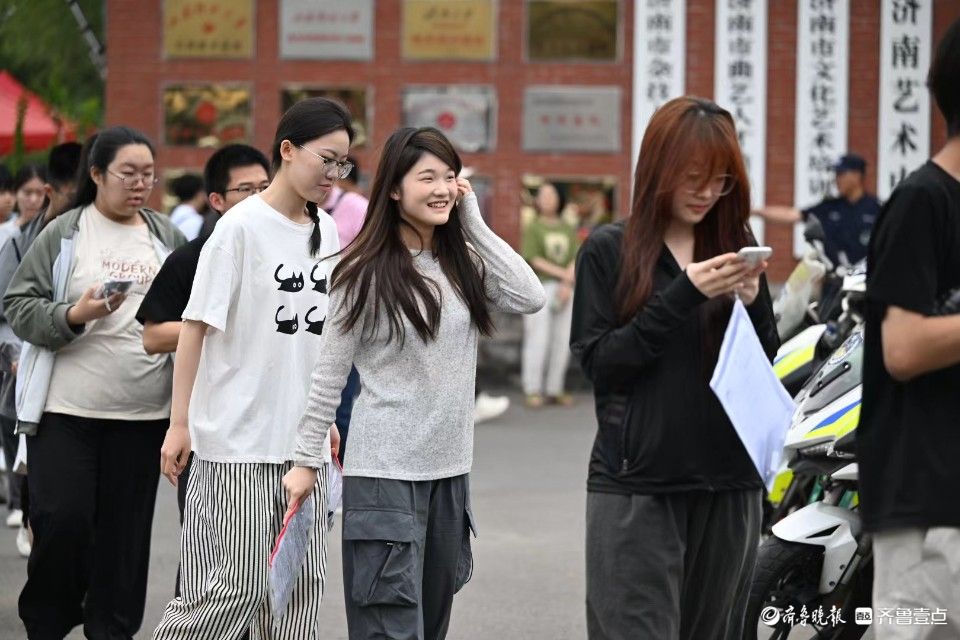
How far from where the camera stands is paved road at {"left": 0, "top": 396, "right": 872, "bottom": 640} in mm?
6758

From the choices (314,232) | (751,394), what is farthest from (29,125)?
(751,394)

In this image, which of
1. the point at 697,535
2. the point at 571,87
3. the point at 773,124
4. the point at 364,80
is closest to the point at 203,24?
the point at 364,80

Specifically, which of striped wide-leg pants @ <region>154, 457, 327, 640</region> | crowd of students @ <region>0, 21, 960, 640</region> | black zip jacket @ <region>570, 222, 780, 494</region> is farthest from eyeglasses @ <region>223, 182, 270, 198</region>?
black zip jacket @ <region>570, 222, 780, 494</region>

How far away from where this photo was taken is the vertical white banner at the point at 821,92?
611 inches

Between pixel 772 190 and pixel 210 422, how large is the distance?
11.5m

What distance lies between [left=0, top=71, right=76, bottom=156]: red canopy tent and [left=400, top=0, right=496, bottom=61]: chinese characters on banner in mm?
3431

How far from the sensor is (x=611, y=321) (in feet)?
13.1

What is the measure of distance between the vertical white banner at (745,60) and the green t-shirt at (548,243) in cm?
219

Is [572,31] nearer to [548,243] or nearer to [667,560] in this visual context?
[548,243]

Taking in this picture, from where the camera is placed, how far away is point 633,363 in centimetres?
388

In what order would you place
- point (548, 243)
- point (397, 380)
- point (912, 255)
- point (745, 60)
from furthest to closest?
1. point (745, 60)
2. point (548, 243)
3. point (397, 380)
4. point (912, 255)

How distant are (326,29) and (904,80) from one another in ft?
18.0

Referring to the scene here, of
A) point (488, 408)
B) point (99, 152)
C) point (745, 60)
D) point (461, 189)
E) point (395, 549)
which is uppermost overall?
point (745, 60)

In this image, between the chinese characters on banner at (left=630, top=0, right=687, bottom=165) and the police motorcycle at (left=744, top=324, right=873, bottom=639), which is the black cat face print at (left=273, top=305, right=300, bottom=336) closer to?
the police motorcycle at (left=744, top=324, right=873, bottom=639)
